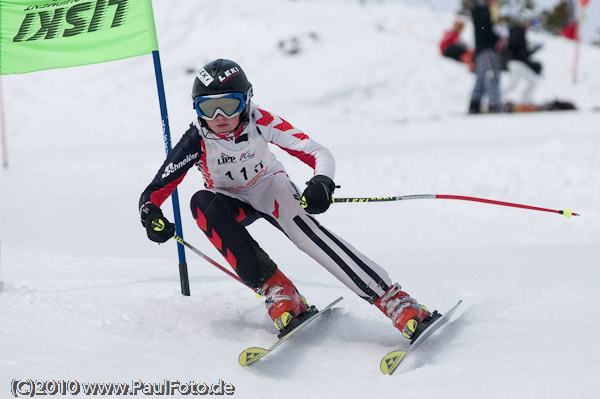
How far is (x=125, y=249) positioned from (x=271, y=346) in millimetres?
2789

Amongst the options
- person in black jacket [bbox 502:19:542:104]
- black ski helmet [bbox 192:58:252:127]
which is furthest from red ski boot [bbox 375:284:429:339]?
person in black jacket [bbox 502:19:542:104]

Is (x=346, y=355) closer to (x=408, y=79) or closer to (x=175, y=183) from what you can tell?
(x=175, y=183)

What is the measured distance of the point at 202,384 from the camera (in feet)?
9.20

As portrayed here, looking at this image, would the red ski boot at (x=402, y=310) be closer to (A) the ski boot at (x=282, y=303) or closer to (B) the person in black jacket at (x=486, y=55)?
(A) the ski boot at (x=282, y=303)

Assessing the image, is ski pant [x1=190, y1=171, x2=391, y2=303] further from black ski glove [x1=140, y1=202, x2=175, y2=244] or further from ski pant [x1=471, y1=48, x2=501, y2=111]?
ski pant [x1=471, y1=48, x2=501, y2=111]

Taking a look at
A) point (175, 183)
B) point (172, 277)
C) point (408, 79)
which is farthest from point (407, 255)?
point (408, 79)

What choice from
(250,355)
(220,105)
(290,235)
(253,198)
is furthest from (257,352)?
(220,105)

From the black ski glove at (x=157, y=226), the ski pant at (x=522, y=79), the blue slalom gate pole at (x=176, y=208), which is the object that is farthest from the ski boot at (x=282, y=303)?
the ski pant at (x=522, y=79)

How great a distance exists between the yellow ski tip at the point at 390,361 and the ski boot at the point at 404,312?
251 mm

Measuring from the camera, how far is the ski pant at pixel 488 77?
12.1m

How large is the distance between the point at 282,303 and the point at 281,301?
13mm

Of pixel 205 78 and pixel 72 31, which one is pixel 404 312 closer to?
pixel 205 78

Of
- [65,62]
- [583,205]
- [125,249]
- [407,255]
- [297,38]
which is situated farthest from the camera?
[297,38]

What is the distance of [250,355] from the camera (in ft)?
9.95
